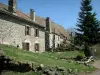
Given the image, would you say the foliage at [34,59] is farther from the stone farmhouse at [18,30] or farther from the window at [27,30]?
the window at [27,30]

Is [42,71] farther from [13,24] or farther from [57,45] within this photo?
[57,45]

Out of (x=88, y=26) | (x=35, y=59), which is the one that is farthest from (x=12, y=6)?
(x=88, y=26)

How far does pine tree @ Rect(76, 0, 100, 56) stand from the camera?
4009cm

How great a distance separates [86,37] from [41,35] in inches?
373

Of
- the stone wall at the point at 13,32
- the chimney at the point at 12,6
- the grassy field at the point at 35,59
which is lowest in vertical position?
the grassy field at the point at 35,59

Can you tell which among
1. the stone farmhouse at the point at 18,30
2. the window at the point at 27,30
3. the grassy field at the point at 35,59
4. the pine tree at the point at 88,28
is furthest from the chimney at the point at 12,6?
the pine tree at the point at 88,28

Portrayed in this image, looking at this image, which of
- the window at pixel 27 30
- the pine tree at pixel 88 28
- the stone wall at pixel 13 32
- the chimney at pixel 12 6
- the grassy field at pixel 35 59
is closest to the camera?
the grassy field at pixel 35 59

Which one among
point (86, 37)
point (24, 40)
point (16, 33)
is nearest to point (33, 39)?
point (24, 40)

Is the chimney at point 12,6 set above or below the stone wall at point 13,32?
above

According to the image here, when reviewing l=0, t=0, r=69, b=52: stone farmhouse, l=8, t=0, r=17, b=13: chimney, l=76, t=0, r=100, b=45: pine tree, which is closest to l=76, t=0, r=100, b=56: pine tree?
l=76, t=0, r=100, b=45: pine tree

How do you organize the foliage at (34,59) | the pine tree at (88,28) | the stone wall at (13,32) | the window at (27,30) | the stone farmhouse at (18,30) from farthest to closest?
the pine tree at (88,28) < the window at (27,30) < the stone farmhouse at (18,30) < the stone wall at (13,32) < the foliage at (34,59)

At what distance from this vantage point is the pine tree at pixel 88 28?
40094 millimetres

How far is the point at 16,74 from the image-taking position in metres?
14.8

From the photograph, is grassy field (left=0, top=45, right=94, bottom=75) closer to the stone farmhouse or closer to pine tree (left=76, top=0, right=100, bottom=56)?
the stone farmhouse
